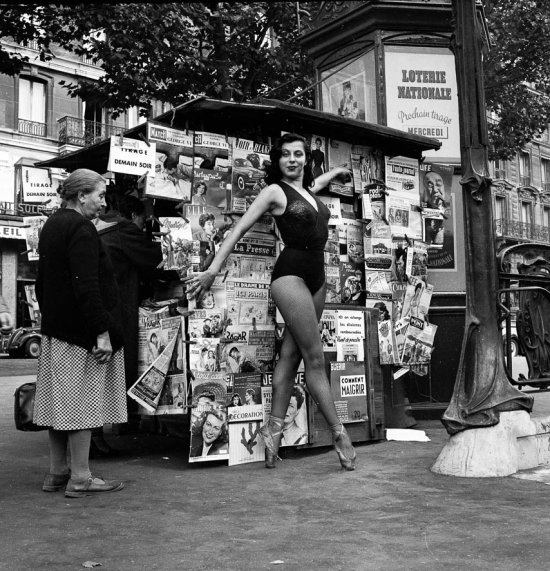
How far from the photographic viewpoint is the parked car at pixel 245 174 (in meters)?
5.11

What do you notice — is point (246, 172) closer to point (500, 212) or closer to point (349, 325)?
point (349, 325)

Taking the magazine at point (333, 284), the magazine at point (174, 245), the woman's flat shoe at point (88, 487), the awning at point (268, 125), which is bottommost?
the woman's flat shoe at point (88, 487)

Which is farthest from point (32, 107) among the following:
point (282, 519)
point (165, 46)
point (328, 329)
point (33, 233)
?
point (282, 519)

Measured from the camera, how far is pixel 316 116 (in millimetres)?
5289

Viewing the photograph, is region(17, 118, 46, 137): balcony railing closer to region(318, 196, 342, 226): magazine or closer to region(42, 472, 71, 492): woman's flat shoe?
region(318, 196, 342, 226): magazine

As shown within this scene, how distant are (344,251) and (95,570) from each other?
11.3 ft

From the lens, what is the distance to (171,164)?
16.0 ft

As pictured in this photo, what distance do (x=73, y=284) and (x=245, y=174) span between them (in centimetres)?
158

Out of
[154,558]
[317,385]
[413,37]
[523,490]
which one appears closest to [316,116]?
[317,385]

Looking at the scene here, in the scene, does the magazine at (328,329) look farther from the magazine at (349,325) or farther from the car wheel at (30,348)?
the car wheel at (30,348)

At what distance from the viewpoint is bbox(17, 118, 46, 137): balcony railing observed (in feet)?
101

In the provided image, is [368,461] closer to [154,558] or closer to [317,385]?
[317,385]

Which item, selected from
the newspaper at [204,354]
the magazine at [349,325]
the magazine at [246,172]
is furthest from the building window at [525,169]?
the newspaper at [204,354]

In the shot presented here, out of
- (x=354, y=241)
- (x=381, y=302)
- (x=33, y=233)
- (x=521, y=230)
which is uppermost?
(x=521, y=230)
